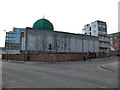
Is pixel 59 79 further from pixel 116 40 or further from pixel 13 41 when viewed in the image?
pixel 116 40

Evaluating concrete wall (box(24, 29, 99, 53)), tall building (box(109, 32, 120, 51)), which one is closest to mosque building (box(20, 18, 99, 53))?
concrete wall (box(24, 29, 99, 53))

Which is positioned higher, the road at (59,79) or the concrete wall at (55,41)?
the concrete wall at (55,41)

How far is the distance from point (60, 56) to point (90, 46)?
22.0 meters

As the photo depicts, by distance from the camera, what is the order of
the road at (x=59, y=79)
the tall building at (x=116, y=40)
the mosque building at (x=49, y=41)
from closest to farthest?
the road at (x=59, y=79) → the mosque building at (x=49, y=41) → the tall building at (x=116, y=40)

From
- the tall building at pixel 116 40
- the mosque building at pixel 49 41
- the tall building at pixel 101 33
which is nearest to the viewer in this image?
the mosque building at pixel 49 41

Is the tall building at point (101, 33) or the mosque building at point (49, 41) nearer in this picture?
the mosque building at point (49, 41)

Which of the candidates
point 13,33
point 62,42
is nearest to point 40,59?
point 62,42

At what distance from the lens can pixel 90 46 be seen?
145 feet

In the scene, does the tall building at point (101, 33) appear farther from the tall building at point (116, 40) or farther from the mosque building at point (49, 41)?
the tall building at point (116, 40)

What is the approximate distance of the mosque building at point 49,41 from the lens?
32656mm

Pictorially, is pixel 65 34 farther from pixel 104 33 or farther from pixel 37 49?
pixel 104 33

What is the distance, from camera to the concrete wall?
3266cm

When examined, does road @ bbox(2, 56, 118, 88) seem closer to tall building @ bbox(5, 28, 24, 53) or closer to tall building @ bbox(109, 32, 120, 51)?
tall building @ bbox(5, 28, 24, 53)

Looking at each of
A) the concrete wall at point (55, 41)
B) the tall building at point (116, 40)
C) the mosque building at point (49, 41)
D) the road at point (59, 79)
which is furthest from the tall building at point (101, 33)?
the road at point (59, 79)
